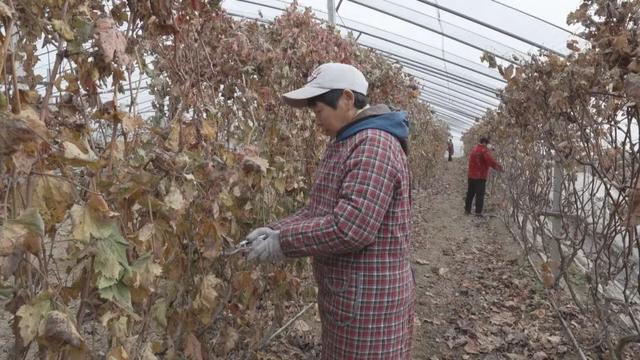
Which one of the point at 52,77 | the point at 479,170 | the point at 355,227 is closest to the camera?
the point at 52,77

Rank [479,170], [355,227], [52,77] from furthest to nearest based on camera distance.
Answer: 1. [479,170]
2. [355,227]
3. [52,77]

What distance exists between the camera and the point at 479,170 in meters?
8.98

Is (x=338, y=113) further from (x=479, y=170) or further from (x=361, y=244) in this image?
(x=479, y=170)

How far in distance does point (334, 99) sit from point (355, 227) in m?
0.44

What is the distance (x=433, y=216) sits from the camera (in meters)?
9.19

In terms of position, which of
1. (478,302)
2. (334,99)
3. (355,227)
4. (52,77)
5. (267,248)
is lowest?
(478,302)

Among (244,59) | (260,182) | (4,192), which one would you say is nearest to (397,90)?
(244,59)

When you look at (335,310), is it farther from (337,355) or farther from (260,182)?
(260,182)

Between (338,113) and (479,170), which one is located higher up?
(479,170)

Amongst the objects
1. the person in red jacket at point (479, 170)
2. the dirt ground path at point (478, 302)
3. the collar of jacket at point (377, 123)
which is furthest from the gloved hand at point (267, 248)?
the person in red jacket at point (479, 170)

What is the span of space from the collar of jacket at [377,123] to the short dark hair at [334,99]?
0.16 feet

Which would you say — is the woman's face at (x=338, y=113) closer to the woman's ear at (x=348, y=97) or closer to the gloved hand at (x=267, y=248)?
the woman's ear at (x=348, y=97)

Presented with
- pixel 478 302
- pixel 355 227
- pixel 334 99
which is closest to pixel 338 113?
pixel 334 99

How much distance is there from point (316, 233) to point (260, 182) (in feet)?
2.39
